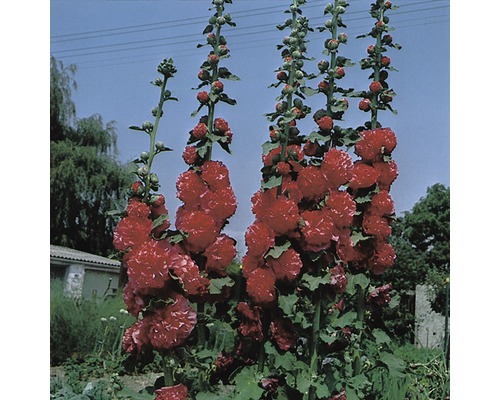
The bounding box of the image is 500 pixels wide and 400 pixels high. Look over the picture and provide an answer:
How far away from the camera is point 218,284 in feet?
6.79

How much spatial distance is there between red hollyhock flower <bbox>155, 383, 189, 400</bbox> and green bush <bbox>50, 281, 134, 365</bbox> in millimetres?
2148

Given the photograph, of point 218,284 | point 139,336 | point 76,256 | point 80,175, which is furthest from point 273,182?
point 80,175

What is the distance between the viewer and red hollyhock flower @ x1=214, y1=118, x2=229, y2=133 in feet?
7.06

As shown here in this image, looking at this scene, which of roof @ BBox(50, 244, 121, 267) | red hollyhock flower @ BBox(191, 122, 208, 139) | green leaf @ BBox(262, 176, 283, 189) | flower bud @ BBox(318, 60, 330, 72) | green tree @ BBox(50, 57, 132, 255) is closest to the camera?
green leaf @ BBox(262, 176, 283, 189)

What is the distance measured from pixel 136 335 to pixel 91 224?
267 cm

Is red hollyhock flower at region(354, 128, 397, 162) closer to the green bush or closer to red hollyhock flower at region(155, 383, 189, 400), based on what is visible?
red hollyhock flower at region(155, 383, 189, 400)

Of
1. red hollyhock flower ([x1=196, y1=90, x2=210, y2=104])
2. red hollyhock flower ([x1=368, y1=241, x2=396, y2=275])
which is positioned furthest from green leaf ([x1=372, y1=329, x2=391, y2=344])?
red hollyhock flower ([x1=196, y1=90, x2=210, y2=104])

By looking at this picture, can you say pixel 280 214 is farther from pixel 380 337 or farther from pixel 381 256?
pixel 380 337

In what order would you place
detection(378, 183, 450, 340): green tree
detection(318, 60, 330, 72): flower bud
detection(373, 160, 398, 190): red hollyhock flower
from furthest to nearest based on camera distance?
1. detection(378, 183, 450, 340): green tree
2. detection(373, 160, 398, 190): red hollyhock flower
3. detection(318, 60, 330, 72): flower bud

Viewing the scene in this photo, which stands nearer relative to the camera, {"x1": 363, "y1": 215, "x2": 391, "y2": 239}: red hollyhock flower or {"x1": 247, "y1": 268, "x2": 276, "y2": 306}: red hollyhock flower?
{"x1": 247, "y1": 268, "x2": 276, "y2": 306}: red hollyhock flower
